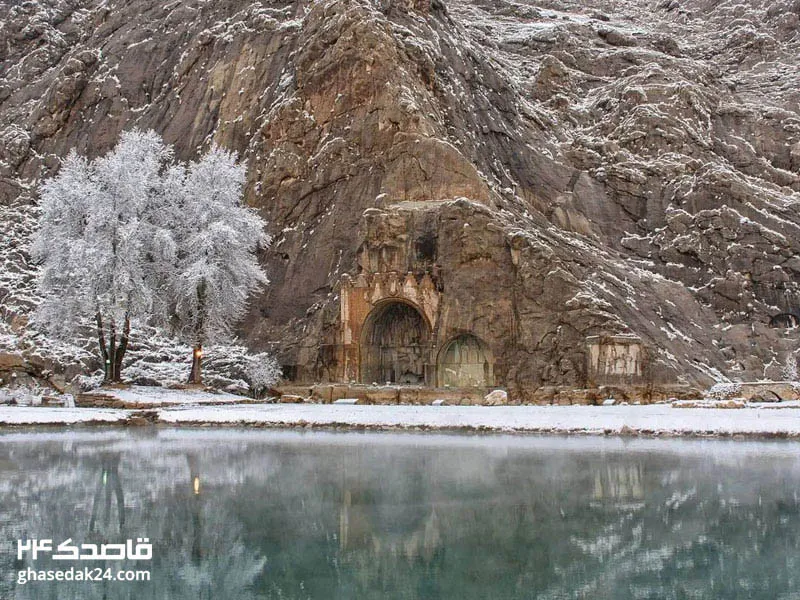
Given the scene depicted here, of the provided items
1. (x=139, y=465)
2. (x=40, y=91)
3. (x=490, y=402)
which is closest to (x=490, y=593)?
(x=139, y=465)

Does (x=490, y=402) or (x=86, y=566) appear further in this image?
(x=490, y=402)

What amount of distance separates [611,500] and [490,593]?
21.1ft

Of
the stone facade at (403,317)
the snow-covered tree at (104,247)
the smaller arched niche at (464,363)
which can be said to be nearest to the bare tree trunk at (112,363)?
the snow-covered tree at (104,247)

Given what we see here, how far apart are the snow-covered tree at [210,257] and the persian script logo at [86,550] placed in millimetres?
31717

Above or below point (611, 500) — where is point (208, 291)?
above

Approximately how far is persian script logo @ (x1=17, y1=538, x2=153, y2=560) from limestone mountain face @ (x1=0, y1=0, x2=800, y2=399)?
3364cm

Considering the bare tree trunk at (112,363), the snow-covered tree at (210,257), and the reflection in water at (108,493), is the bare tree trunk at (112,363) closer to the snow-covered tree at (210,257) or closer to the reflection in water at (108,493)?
the snow-covered tree at (210,257)

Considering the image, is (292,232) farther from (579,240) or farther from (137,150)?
(579,240)

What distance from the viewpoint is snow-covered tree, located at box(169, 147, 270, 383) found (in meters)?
44.0

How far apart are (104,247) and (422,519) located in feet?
105

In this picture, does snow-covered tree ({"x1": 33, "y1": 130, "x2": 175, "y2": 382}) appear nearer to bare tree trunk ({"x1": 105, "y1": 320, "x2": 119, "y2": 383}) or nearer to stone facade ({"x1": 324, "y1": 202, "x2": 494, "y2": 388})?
bare tree trunk ({"x1": 105, "y1": 320, "x2": 119, "y2": 383})

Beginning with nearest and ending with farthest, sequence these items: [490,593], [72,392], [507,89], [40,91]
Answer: [490,593], [72,392], [507,89], [40,91]

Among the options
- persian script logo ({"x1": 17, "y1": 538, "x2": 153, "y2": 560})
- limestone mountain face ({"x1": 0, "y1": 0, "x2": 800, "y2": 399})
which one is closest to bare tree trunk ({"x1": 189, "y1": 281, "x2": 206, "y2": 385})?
limestone mountain face ({"x1": 0, "y1": 0, "x2": 800, "y2": 399})

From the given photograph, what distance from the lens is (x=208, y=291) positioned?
144 feet
